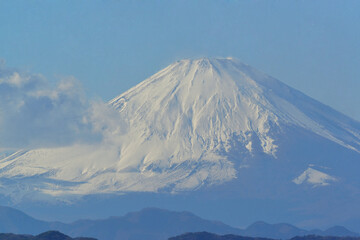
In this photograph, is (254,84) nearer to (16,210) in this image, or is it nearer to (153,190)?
(153,190)

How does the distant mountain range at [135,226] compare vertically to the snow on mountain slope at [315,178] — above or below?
below

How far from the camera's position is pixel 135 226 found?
16688 cm

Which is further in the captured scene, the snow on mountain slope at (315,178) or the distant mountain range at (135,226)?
the snow on mountain slope at (315,178)

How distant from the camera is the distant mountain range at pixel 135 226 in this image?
16262 cm

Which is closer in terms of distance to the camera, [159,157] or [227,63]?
[159,157]

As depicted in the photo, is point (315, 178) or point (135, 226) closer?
point (135, 226)

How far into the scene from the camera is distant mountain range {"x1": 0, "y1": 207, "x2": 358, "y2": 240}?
162625 mm

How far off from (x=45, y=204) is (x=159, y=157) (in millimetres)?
17922

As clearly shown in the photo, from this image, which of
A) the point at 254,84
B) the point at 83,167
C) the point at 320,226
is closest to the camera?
the point at 320,226

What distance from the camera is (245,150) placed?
17700 cm

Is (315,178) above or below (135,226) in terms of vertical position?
above

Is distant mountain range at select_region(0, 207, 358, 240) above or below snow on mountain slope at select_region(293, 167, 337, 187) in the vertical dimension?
below

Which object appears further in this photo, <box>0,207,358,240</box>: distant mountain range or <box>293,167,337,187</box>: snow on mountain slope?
<box>293,167,337,187</box>: snow on mountain slope

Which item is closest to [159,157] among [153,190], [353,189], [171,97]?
[153,190]
